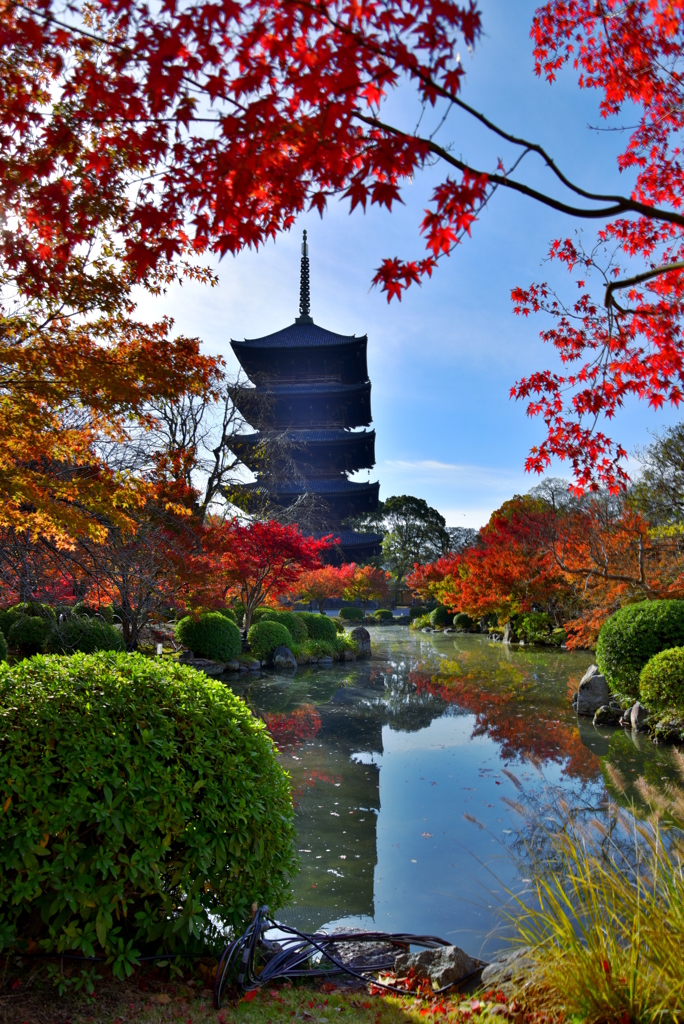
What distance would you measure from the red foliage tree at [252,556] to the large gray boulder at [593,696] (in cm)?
640

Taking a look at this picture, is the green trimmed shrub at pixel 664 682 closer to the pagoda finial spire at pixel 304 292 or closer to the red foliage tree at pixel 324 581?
the red foliage tree at pixel 324 581

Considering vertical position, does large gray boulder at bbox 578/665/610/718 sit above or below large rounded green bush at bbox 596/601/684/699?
below

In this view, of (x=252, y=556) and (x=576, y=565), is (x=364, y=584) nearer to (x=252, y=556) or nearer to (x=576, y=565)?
(x=252, y=556)

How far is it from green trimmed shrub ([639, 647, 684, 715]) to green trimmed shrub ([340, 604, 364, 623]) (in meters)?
23.5

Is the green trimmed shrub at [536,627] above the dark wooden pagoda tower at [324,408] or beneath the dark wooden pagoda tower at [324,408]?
beneath

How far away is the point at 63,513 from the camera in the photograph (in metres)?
4.22

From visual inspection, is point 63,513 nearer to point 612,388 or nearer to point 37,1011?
point 37,1011

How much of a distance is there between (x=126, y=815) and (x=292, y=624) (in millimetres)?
13076

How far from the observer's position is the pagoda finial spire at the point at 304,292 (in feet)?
105

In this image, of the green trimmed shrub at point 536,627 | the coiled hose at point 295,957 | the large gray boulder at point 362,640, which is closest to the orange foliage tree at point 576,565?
the green trimmed shrub at point 536,627

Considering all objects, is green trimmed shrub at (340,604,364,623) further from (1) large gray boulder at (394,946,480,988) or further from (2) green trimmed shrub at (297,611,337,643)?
(1) large gray boulder at (394,946,480,988)

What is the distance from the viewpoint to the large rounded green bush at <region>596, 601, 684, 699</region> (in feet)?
25.0

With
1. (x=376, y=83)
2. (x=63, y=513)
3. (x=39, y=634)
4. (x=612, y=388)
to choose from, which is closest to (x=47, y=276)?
(x=63, y=513)

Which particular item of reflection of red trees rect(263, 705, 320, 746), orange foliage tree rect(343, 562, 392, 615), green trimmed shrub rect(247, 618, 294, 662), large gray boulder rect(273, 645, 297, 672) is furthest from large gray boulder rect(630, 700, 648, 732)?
orange foliage tree rect(343, 562, 392, 615)
